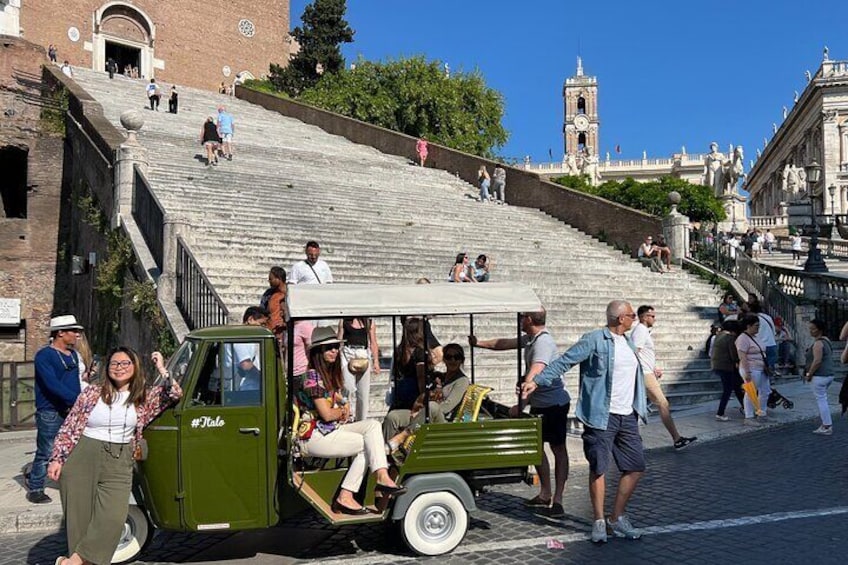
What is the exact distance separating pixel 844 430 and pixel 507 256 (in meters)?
7.87

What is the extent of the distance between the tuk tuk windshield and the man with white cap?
186 centimetres

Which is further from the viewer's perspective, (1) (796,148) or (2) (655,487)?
(1) (796,148)

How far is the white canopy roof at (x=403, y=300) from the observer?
571cm

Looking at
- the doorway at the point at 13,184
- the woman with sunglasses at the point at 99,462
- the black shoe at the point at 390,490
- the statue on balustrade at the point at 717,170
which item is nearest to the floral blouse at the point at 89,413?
the woman with sunglasses at the point at 99,462

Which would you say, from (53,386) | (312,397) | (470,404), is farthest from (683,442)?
(53,386)

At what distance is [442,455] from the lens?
5.74m

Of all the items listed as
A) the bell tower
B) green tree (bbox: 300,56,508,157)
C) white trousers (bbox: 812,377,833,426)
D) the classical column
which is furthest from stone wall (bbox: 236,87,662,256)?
the bell tower

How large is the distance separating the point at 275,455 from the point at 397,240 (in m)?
10.6

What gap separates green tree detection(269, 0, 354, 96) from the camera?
138ft

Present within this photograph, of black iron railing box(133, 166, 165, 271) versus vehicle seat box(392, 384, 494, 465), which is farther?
black iron railing box(133, 166, 165, 271)

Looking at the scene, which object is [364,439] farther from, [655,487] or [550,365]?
[655,487]

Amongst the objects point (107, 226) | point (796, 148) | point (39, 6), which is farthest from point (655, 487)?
point (796, 148)

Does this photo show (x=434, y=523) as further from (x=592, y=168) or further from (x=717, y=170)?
(x=592, y=168)

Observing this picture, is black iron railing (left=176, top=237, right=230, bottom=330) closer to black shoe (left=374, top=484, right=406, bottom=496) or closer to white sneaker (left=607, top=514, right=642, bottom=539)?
black shoe (left=374, top=484, right=406, bottom=496)
